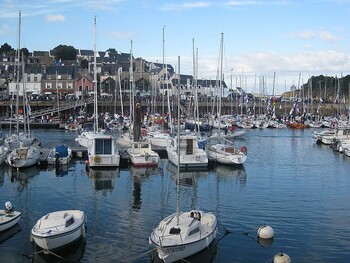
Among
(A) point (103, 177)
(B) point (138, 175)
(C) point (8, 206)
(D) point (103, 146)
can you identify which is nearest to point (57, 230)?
(C) point (8, 206)

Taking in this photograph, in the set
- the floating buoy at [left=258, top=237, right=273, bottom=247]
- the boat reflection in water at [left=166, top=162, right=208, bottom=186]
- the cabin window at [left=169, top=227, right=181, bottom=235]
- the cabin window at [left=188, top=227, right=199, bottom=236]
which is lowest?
the floating buoy at [left=258, top=237, right=273, bottom=247]

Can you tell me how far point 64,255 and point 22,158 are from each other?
23093mm

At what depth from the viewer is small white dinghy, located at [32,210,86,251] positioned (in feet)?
69.3

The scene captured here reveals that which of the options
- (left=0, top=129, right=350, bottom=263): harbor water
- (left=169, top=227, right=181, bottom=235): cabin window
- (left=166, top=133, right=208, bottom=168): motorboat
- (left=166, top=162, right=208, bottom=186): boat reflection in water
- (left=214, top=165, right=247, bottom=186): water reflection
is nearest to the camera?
(left=169, top=227, right=181, bottom=235): cabin window

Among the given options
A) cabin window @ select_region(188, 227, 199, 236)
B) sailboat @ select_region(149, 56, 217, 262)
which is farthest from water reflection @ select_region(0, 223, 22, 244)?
cabin window @ select_region(188, 227, 199, 236)

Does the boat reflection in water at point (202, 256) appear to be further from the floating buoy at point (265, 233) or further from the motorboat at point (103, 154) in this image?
the motorboat at point (103, 154)

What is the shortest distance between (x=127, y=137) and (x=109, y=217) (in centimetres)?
3429

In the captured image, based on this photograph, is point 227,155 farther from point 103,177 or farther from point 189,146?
point 103,177

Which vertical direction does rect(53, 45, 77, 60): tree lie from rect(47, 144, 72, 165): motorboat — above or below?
above

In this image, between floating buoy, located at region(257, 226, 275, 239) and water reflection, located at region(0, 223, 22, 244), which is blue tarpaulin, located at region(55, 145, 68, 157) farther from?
floating buoy, located at region(257, 226, 275, 239)

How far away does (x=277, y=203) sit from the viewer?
32.1m

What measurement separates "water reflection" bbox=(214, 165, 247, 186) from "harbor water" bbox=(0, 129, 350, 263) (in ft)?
0.30

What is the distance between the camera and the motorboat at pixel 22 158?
140 ft

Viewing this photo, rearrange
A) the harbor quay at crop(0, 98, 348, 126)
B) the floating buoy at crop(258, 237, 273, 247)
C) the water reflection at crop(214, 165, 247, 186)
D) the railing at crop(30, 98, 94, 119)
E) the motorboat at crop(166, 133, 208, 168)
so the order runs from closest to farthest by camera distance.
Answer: the floating buoy at crop(258, 237, 273, 247) → the water reflection at crop(214, 165, 247, 186) → the motorboat at crop(166, 133, 208, 168) → the harbor quay at crop(0, 98, 348, 126) → the railing at crop(30, 98, 94, 119)
